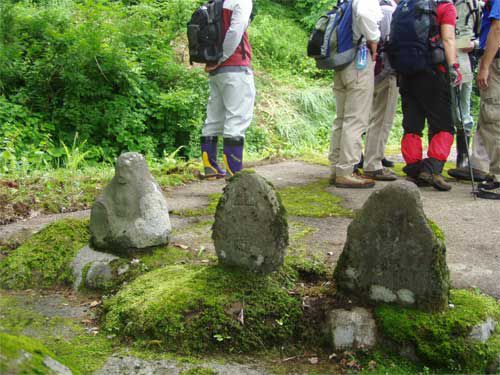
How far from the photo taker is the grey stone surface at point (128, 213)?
3633 mm

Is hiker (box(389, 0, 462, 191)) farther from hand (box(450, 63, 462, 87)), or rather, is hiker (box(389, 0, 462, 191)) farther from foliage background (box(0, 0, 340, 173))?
foliage background (box(0, 0, 340, 173))

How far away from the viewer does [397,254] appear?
2785 millimetres

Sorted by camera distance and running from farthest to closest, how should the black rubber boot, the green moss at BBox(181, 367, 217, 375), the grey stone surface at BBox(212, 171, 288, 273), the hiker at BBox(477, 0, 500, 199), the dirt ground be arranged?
the black rubber boot < the hiker at BBox(477, 0, 500, 199) < the dirt ground < the grey stone surface at BBox(212, 171, 288, 273) < the green moss at BBox(181, 367, 217, 375)

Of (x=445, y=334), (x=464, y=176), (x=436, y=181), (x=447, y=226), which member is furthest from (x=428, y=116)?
(x=445, y=334)

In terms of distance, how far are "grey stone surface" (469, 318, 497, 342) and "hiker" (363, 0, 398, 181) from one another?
379 cm

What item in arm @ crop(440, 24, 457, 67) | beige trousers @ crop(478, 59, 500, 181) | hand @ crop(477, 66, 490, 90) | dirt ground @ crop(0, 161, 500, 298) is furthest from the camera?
beige trousers @ crop(478, 59, 500, 181)

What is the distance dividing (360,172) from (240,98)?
64.8 inches

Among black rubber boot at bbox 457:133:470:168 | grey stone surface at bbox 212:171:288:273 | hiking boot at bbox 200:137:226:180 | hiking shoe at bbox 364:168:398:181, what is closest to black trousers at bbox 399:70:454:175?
hiking shoe at bbox 364:168:398:181

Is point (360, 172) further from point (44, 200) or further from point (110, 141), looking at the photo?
point (110, 141)

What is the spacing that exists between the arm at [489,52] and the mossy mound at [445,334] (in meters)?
3.64

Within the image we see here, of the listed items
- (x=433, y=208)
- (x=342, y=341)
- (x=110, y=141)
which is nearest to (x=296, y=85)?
(x=110, y=141)

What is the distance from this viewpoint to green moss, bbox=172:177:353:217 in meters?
4.87

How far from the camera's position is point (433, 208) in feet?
16.8

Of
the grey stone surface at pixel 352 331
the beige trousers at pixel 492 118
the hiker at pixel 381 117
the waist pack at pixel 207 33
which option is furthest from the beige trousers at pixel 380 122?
the grey stone surface at pixel 352 331
